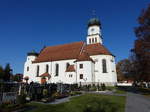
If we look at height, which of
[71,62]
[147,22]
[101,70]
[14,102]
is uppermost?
[147,22]

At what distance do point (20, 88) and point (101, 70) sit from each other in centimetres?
2791

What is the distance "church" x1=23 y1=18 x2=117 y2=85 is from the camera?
36375 mm

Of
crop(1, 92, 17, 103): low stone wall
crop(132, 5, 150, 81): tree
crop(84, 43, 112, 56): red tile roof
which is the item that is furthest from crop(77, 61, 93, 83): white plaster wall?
crop(1, 92, 17, 103): low stone wall

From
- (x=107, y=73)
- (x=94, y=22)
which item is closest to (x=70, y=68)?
(x=107, y=73)

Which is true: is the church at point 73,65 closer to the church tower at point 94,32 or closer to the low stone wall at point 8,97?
the church tower at point 94,32

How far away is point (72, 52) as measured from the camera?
40906 millimetres

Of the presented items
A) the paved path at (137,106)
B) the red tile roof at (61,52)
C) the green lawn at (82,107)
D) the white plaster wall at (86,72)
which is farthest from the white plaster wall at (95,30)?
the green lawn at (82,107)

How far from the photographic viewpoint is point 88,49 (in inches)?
1670

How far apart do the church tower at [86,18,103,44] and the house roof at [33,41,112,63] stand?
752cm

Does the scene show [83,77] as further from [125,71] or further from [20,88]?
[125,71]

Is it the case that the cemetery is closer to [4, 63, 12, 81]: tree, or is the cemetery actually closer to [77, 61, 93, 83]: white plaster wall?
[77, 61, 93, 83]: white plaster wall

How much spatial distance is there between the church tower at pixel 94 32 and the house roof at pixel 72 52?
7516mm

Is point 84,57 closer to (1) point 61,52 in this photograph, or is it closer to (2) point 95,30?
(1) point 61,52

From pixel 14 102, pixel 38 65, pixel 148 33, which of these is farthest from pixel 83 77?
pixel 14 102
